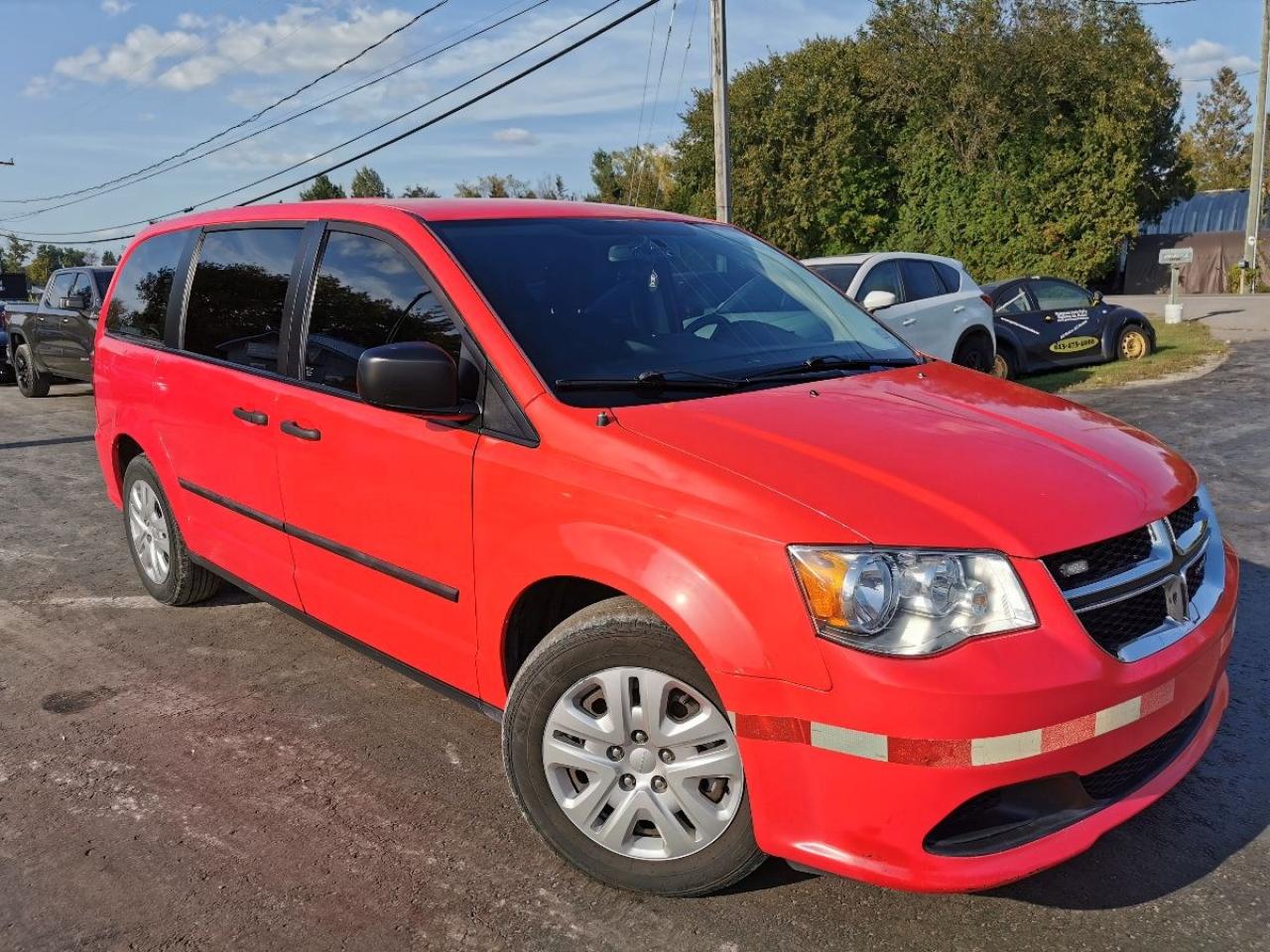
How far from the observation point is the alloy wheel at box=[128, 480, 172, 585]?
4.92 meters

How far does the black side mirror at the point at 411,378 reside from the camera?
2.88m

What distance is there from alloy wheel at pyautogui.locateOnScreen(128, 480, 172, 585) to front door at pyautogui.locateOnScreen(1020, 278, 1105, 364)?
1111cm

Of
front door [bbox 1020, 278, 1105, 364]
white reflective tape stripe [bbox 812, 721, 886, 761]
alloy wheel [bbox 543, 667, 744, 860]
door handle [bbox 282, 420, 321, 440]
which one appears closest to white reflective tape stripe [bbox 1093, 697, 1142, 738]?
white reflective tape stripe [bbox 812, 721, 886, 761]

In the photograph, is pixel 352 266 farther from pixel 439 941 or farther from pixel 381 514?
pixel 439 941

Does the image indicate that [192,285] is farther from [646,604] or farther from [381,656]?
[646,604]

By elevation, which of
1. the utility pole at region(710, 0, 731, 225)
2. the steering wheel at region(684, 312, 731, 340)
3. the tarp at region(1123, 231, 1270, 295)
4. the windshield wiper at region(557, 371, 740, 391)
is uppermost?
the utility pole at region(710, 0, 731, 225)

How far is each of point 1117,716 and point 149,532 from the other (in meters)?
4.36

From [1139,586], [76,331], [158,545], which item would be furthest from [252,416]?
[76,331]

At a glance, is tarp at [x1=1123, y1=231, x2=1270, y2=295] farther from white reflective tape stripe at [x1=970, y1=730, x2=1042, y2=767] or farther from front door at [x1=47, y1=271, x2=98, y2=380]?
white reflective tape stripe at [x1=970, y1=730, x2=1042, y2=767]

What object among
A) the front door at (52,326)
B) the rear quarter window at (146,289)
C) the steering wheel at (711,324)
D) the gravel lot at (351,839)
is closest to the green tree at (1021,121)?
the front door at (52,326)

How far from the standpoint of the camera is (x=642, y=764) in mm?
2627

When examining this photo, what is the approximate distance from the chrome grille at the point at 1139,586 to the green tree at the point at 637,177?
151ft

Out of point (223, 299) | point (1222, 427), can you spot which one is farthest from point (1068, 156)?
point (223, 299)

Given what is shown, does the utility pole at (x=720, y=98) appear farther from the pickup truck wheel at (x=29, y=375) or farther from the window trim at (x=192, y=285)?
the window trim at (x=192, y=285)
